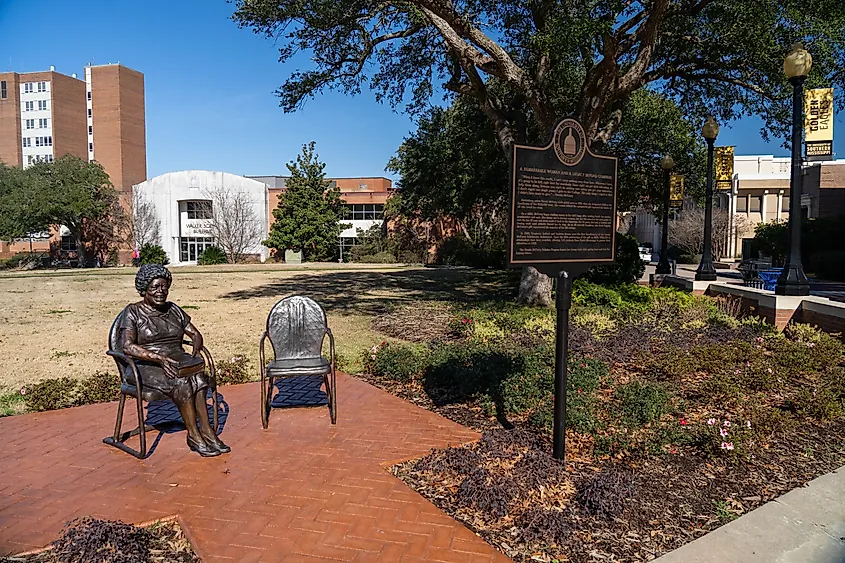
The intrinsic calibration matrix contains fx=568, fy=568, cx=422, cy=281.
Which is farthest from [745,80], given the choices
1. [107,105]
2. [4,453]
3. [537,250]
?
[107,105]

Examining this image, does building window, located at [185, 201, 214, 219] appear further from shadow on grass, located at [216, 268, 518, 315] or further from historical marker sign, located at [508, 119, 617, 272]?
historical marker sign, located at [508, 119, 617, 272]

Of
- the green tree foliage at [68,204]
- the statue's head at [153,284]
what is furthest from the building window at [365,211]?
the statue's head at [153,284]

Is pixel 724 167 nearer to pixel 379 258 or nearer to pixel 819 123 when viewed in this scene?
pixel 819 123

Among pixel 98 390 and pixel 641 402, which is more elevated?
pixel 641 402

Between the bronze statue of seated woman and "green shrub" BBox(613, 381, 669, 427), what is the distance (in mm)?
3519

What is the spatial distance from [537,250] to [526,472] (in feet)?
5.11

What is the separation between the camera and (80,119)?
81938mm

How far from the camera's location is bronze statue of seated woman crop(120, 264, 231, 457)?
432cm

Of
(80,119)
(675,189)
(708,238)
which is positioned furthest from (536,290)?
(80,119)

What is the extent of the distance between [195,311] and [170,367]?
30.3ft

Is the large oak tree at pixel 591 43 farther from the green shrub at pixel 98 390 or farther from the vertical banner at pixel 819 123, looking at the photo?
the green shrub at pixel 98 390

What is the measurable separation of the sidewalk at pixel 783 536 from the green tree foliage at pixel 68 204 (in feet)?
155

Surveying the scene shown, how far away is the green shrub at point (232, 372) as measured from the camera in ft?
22.9

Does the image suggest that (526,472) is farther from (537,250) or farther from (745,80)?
(745,80)
